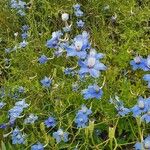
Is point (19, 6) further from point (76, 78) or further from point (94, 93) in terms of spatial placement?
point (94, 93)

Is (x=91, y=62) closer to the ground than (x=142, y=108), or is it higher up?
higher up

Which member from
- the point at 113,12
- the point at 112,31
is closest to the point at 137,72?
the point at 112,31

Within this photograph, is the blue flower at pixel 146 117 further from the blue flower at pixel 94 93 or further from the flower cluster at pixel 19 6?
the flower cluster at pixel 19 6

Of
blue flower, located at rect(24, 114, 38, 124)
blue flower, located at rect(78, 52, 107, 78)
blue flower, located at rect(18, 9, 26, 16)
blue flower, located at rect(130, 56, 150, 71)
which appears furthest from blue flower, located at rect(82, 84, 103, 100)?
blue flower, located at rect(18, 9, 26, 16)

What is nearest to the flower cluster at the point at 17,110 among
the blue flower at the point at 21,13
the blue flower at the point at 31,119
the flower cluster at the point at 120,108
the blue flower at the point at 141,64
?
the blue flower at the point at 31,119

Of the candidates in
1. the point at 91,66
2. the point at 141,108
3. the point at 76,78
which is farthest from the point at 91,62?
the point at 76,78

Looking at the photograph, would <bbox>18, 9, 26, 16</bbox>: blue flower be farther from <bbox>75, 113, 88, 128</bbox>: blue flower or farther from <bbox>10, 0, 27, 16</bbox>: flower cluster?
<bbox>75, 113, 88, 128</bbox>: blue flower

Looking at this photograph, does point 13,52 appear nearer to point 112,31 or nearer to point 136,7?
point 112,31
